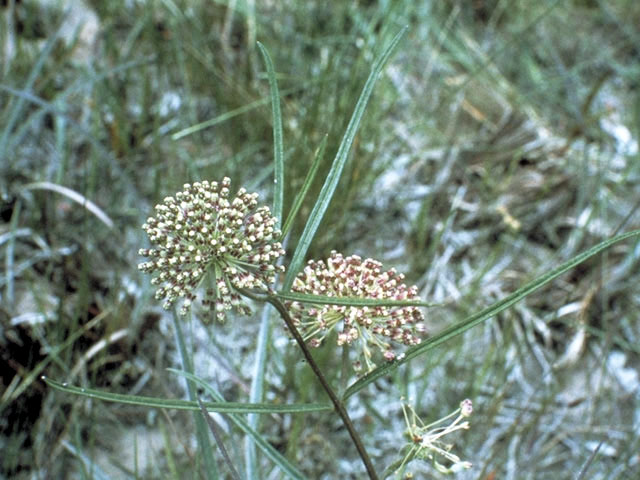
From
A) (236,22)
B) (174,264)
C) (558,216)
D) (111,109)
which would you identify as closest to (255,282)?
Answer: (174,264)

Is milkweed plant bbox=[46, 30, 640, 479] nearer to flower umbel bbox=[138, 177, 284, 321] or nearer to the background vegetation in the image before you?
flower umbel bbox=[138, 177, 284, 321]

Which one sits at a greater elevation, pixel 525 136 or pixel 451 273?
pixel 525 136

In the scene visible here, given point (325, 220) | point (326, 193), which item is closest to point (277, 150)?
point (326, 193)

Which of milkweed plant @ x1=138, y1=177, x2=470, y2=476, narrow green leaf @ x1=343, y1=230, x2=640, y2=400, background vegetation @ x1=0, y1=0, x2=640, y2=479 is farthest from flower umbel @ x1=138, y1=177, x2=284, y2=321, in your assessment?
background vegetation @ x1=0, y1=0, x2=640, y2=479

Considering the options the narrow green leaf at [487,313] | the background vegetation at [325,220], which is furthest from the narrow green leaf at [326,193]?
the background vegetation at [325,220]

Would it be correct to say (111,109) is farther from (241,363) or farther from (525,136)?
(525,136)

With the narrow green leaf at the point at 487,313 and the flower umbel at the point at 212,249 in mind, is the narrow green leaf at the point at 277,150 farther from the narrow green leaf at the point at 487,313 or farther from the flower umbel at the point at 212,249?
the narrow green leaf at the point at 487,313
